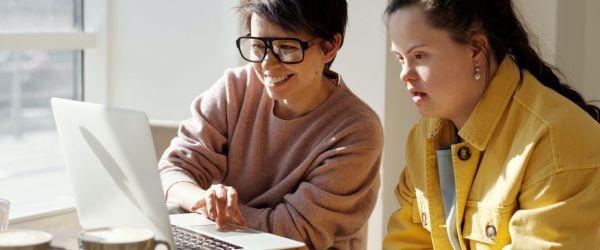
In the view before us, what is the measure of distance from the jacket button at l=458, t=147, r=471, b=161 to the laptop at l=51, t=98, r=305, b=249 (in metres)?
0.34

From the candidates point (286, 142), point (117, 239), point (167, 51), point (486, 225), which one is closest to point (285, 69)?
point (286, 142)

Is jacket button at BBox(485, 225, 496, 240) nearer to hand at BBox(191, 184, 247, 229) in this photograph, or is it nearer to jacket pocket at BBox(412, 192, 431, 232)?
jacket pocket at BBox(412, 192, 431, 232)

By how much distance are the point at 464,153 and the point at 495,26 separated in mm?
232

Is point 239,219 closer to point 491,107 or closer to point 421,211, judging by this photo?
point 421,211

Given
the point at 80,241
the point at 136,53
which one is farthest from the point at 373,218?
the point at 80,241

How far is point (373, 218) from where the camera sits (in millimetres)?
2965

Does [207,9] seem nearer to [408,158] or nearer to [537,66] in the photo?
[408,158]

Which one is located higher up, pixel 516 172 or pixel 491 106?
pixel 491 106

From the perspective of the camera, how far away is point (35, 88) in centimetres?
299

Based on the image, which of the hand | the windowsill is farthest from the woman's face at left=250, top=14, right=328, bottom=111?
the windowsill

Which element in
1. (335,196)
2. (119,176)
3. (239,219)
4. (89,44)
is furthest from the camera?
(89,44)

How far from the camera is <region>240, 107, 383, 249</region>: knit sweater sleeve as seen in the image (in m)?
1.93

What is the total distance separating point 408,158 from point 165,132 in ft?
2.39

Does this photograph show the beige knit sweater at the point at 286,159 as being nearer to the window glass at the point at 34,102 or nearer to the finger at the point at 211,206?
the finger at the point at 211,206
